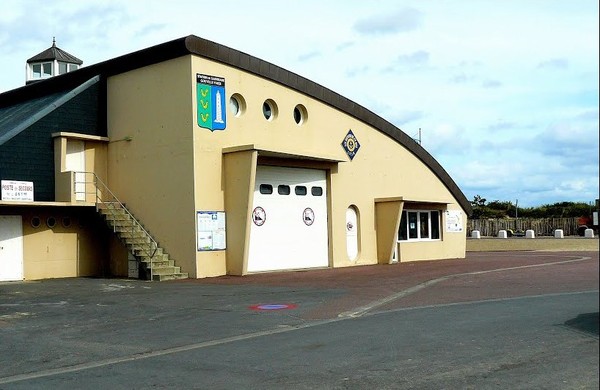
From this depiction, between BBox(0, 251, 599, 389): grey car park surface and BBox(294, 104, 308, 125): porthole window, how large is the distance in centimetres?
909

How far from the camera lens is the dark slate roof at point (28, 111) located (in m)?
22.6

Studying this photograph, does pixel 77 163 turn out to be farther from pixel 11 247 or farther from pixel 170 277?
pixel 170 277

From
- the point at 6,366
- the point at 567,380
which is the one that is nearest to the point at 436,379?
the point at 567,380

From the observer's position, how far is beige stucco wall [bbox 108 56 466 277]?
22344 millimetres

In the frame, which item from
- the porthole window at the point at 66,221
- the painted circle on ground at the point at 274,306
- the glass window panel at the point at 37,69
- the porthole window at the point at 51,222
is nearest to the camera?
the painted circle on ground at the point at 274,306

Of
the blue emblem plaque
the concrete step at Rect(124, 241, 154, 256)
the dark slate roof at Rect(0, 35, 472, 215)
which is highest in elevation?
the dark slate roof at Rect(0, 35, 472, 215)

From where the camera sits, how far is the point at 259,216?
24.2 meters

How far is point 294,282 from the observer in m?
20.3

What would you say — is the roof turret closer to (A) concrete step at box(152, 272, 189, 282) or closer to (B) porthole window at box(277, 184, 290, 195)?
(B) porthole window at box(277, 184, 290, 195)

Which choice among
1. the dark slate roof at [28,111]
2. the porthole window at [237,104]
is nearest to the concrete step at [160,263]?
the porthole window at [237,104]

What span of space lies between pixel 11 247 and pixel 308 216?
10217 millimetres

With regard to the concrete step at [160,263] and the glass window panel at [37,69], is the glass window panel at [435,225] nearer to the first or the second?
the concrete step at [160,263]

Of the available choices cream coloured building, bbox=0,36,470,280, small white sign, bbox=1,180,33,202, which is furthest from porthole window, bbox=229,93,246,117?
small white sign, bbox=1,180,33,202

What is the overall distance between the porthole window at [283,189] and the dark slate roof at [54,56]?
16325 millimetres
